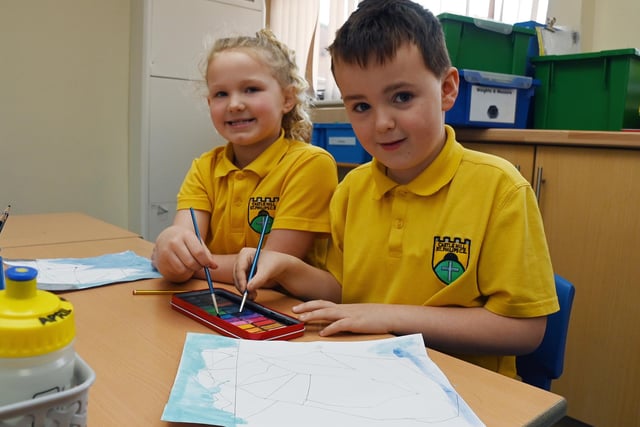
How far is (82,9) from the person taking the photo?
274 cm

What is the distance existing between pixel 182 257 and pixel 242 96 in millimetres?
496

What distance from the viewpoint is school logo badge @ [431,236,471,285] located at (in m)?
0.90

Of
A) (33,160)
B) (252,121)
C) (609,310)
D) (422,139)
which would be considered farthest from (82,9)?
(609,310)

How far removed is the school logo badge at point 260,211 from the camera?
1.25 metres

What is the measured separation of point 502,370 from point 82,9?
2708 millimetres

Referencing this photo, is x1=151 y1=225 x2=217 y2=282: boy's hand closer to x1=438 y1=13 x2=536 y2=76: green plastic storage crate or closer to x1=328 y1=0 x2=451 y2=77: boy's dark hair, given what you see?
x1=328 y1=0 x2=451 y2=77: boy's dark hair

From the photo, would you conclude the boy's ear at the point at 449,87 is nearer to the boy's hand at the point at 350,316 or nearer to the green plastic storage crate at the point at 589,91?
the boy's hand at the point at 350,316

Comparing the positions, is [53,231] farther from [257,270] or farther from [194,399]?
[194,399]

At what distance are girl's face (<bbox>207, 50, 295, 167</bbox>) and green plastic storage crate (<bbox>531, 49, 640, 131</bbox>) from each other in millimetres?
1204

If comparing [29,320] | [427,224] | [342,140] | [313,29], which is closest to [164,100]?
[342,140]

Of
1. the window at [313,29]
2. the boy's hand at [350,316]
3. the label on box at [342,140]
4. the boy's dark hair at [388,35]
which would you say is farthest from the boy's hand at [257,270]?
the window at [313,29]

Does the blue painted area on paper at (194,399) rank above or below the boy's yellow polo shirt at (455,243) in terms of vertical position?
below

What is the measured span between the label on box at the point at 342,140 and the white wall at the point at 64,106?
121 cm

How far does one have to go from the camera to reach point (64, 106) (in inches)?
109
